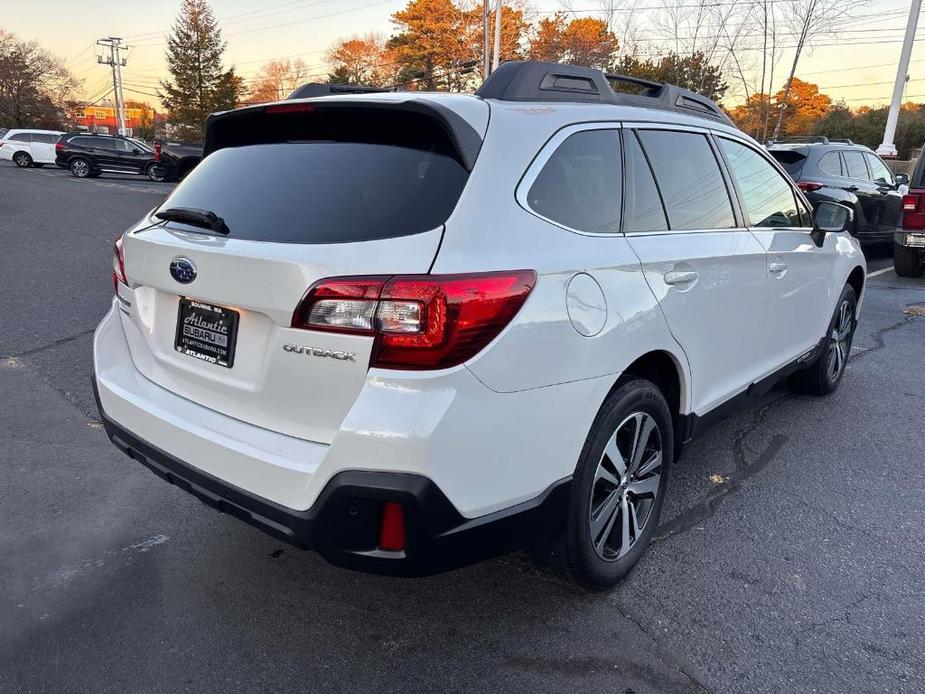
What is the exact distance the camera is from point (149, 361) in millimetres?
2562

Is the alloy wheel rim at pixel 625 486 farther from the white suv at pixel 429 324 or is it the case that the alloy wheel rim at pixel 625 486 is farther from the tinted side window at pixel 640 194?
the tinted side window at pixel 640 194

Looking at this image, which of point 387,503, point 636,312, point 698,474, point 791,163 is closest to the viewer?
point 387,503

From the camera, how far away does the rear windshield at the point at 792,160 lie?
9.79 meters

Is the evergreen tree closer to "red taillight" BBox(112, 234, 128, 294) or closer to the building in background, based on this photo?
the building in background

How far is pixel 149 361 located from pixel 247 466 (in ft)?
2.47

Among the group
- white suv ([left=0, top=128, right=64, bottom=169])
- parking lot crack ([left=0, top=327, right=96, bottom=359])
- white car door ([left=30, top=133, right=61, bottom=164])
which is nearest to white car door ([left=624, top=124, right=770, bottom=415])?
parking lot crack ([left=0, top=327, right=96, bottom=359])

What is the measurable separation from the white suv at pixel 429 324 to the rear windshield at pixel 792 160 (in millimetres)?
7776

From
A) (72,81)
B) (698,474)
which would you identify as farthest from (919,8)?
(72,81)

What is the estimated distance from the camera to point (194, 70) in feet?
183

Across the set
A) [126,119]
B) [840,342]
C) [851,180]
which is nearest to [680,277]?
[840,342]

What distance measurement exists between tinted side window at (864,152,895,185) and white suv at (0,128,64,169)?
3430 cm

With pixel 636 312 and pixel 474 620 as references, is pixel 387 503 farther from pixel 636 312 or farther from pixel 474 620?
pixel 636 312

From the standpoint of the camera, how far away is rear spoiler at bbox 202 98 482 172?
2.15 m

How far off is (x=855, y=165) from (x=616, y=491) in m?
10.2
